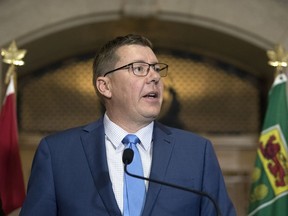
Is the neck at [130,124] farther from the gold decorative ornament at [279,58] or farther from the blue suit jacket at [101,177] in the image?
the gold decorative ornament at [279,58]

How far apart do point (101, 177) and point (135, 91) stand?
0.94 ft

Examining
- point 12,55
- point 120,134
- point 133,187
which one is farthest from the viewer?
point 12,55

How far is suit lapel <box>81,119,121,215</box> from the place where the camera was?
187 centimetres

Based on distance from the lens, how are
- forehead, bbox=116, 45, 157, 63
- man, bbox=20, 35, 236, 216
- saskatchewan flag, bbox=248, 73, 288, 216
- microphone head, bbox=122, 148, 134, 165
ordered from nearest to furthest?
microphone head, bbox=122, 148, 134, 165, man, bbox=20, 35, 236, 216, forehead, bbox=116, 45, 157, 63, saskatchewan flag, bbox=248, 73, 288, 216

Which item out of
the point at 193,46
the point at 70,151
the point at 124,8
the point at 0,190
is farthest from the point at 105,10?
the point at 70,151

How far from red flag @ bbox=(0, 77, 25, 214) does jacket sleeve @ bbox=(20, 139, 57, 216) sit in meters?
1.76

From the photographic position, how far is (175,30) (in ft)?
14.6

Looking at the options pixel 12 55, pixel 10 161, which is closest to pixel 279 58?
pixel 12 55

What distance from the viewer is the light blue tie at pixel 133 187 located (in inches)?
74.2

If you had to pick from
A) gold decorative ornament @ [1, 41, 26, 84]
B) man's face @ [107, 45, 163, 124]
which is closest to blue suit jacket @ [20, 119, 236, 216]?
man's face @ [107, 45, 163, 124]

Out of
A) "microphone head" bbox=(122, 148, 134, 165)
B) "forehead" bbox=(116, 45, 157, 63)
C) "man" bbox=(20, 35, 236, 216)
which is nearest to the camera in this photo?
"microphone head" bbox=(122, 148, 134, 165)

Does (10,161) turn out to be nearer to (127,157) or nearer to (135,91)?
(135,91)

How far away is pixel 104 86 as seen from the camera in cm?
210

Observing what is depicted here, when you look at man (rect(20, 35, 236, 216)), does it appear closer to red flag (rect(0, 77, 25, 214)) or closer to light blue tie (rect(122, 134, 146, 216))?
light blue tie (rect(122, 134, 146, 216))
